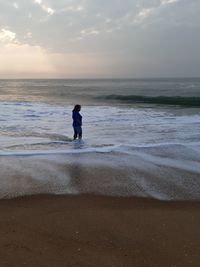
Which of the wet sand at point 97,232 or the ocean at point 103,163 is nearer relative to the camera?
the wet sand at point 97,232

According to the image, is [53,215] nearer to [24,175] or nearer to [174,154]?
[24,175]

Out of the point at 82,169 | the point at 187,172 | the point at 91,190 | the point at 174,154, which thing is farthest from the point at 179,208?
the point at 174,154

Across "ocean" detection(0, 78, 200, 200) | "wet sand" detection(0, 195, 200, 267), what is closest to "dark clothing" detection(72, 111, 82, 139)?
"ocean" detection(0, 78, 200, 200)

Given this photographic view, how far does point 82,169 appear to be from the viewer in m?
8.50

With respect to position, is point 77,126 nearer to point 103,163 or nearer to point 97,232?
point 103,163

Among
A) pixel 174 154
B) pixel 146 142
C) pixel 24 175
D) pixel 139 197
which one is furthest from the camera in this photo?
pixel 146 142

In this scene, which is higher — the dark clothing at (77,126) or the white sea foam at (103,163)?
the dark clothing at (77,126)

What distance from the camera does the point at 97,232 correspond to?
4.92 m

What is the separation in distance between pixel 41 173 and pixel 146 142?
510 centimetres

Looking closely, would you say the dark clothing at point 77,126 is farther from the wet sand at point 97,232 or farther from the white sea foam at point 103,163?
the wet sand at point 97,232

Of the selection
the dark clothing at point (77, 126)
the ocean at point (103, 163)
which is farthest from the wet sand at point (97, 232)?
the dark clothing at point (77, 126)

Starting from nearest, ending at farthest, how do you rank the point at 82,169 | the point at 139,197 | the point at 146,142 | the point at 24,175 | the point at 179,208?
the point at 179,208 → the point at 139,197 → the point at 24,175 → the point at 82,169 → the point at 146,142

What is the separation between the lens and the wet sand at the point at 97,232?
167 inches

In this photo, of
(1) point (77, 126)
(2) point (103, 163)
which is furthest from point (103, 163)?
(1) point (77, 126)
